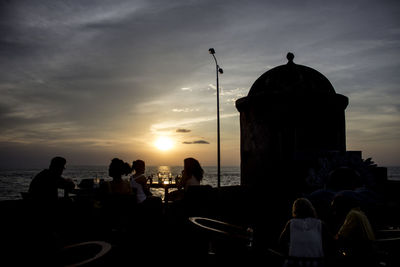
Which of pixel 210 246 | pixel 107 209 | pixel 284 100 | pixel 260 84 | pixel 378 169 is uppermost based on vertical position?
pixel 260 84

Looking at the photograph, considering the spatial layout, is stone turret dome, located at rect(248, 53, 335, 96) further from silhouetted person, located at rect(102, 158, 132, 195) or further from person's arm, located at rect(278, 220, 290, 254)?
person's arm, located at rect(278, 220, 290, 254)

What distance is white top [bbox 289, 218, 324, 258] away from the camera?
285 cm

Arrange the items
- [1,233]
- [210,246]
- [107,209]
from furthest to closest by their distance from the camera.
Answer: [210,246] → [107,209] → [1,233]

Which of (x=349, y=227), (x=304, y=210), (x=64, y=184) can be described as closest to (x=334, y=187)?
(x=349, y=227)

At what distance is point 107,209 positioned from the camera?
489 cm

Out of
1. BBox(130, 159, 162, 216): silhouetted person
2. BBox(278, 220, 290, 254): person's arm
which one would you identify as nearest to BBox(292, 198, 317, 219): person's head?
BBox(278, 220, 290, 254): person's arm

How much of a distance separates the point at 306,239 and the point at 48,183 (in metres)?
3.84

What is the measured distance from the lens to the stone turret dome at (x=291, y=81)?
782cm

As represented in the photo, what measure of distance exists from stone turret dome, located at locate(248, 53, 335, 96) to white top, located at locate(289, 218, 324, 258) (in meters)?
5.38

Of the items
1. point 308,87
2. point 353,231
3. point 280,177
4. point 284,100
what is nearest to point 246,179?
point 280,177

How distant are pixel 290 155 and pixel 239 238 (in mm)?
5306

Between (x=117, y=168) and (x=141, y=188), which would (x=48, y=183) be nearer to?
(x=117, y=168)

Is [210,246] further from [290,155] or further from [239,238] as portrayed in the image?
[290,155]

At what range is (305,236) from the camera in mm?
2893
